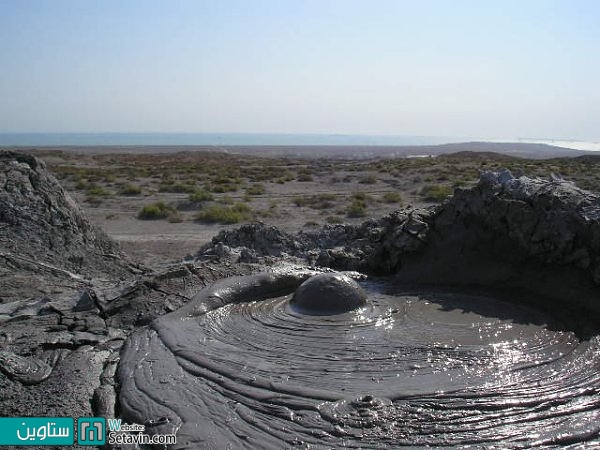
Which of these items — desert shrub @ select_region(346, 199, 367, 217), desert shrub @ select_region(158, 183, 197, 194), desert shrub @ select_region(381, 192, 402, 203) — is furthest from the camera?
desert shrub @ select_region(158, 183, 197, 194)

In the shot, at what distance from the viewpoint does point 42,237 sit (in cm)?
768

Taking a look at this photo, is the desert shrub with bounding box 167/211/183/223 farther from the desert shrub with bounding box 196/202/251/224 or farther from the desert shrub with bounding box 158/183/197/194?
the desert shrub with bounding box 158/183/197/194

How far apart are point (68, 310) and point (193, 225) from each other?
371 inches

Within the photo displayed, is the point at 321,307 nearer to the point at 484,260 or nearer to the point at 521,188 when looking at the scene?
the point at 484,260

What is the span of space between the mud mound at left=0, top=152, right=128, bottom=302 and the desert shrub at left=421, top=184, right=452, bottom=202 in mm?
13261

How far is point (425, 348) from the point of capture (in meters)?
4.74

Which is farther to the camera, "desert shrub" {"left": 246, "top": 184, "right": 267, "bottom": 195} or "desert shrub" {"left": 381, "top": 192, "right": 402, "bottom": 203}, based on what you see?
"desert shrub" {"left": 246, "top": 184, "right": 267, "bottom": 195}

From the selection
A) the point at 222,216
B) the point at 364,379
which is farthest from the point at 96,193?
the point at 364,379

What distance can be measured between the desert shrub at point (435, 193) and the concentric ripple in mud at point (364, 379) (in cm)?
1418

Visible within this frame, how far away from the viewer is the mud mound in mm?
7031

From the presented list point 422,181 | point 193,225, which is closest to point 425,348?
point 193,225

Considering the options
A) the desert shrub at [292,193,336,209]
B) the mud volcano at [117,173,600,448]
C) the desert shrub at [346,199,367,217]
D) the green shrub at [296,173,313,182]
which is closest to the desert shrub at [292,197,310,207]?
the desert shrub at [292,193,336,209]

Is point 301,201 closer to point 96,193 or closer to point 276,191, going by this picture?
point 276,191

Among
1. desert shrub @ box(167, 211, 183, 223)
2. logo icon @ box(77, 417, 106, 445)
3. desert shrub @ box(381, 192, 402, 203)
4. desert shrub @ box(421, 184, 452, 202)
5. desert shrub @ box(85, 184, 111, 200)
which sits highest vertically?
desert shrub @ box(421, 184, 452, 202)
